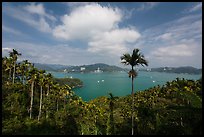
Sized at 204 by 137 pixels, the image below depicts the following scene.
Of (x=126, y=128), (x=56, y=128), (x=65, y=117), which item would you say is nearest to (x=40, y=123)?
(x=56, y=128)

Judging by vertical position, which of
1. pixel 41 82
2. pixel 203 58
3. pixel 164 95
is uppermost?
pixel 203 58

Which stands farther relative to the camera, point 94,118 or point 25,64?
point 25,64

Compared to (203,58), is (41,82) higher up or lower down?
lower down

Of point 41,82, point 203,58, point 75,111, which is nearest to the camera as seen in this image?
point 203,58

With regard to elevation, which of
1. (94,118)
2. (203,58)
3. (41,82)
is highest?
(203,58)

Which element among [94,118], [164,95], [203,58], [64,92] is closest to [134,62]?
[203,58]

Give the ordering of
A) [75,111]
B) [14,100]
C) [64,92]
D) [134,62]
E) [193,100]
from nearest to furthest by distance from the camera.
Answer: [193,100], [134,62], [14,100], [75,111], [64,92]

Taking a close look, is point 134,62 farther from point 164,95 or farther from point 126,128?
point 164,95

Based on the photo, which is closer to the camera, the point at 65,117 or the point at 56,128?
the point at 56,128

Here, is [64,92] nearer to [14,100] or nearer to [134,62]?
[14,100]
